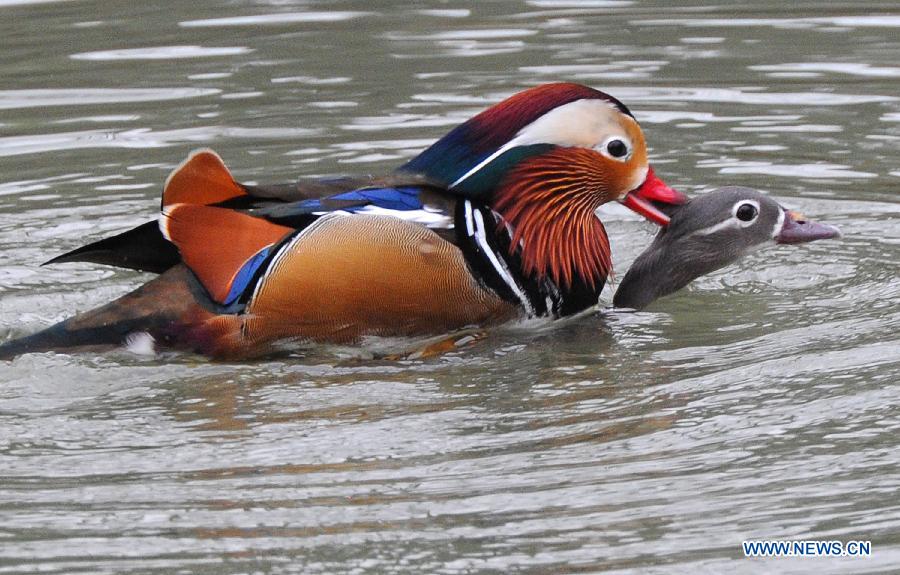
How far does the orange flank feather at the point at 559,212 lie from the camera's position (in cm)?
633

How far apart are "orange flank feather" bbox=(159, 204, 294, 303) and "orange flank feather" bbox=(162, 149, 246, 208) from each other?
46 millimetres

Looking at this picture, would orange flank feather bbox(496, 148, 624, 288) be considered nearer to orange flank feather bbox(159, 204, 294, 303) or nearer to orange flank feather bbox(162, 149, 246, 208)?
orange flank feather bbox(159, 204, 294, 303)

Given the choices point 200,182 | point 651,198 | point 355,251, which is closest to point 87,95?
point 200,182

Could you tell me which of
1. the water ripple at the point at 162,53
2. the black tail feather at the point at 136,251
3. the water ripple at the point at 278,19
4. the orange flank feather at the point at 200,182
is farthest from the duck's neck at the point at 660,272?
the water ripple at the point at 278,19

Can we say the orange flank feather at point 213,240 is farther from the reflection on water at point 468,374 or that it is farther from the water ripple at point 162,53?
the water ripple at point 162,53

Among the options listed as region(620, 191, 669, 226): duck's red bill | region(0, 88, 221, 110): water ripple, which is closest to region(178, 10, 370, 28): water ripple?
region(0, 88, 221, 110): water ripple

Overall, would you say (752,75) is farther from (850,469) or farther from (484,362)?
(850,469)

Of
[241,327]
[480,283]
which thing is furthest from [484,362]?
[241,327]

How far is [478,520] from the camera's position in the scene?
437 cm

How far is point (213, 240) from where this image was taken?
5.91m

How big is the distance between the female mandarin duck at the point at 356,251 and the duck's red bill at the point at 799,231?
0.82 m

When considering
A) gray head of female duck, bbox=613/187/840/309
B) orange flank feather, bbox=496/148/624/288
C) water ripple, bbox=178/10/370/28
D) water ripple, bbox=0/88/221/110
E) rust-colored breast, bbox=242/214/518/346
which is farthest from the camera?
water ripple, bbox=178/10/370/28

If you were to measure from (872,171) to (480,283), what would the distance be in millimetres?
3019

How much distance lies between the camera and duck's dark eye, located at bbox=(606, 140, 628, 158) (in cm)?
640
